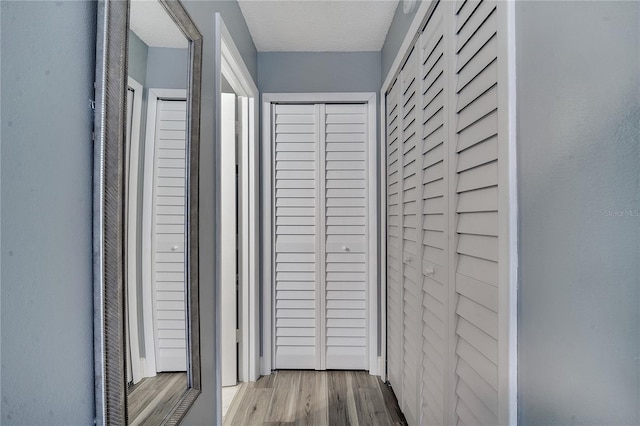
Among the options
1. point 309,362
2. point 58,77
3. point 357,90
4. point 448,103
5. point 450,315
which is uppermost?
point 357,90

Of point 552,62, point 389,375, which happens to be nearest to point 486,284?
point 552,62

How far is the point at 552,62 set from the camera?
743 millimetres

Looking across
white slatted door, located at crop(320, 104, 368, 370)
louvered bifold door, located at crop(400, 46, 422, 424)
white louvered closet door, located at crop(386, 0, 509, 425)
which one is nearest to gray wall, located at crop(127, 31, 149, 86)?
white louvered closet door, located at crop(386, 0, 509, 425)

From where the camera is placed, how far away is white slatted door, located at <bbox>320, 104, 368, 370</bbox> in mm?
2742

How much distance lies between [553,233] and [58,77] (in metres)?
0.99

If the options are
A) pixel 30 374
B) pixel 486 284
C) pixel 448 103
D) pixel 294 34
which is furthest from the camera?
pixel 294 34

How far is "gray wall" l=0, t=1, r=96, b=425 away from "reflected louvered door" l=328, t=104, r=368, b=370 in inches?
82.2

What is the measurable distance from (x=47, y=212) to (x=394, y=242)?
196 centimetres

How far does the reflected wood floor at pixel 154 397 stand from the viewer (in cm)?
91

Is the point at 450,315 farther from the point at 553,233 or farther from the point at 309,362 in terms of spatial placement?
the point at 309,362

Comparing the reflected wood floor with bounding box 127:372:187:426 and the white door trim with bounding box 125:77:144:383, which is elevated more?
the white door trim with bounding box 125:77:144:383

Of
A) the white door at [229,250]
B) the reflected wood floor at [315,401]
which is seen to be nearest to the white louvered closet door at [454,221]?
the reflected wood floor at [315,401]

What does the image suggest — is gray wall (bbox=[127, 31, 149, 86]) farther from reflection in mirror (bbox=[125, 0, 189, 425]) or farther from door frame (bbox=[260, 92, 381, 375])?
door frame (bbox=[260, 92, 381, 375])

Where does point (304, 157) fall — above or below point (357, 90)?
below
